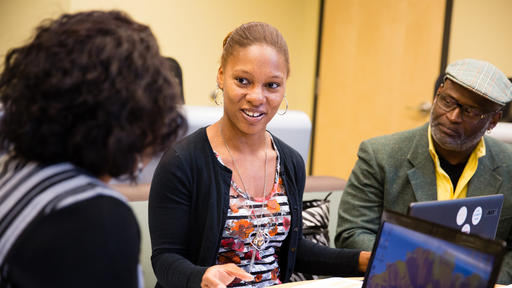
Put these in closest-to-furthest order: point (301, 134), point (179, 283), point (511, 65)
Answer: point (179, 283) < point (301, 134) < point (511, 65)

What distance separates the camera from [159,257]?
1301mm

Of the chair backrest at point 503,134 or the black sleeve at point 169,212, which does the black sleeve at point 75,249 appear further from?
the chair backrest at point 503,134

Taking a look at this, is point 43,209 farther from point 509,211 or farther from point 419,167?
point 509,211

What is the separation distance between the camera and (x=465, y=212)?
114 centimetres

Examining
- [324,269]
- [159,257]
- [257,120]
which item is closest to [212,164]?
[257,120]

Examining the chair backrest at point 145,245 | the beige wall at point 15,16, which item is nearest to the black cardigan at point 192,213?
the chair backrest at point 145,245

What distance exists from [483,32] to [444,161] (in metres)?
2.08

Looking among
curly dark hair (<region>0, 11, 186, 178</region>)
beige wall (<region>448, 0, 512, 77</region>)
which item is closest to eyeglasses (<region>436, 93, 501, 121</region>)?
curly dark hair (<region>0, 11, 186, 178</region>)

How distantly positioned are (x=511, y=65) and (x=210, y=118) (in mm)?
2462

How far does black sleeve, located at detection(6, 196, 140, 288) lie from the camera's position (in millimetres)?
641

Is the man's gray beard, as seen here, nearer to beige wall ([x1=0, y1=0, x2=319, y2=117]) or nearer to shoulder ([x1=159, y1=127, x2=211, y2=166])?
shoulder ([x1=159, y1=127, x2=211, y2=166])

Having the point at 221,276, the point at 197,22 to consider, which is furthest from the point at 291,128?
the point at 197,22

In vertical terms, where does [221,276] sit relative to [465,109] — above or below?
below

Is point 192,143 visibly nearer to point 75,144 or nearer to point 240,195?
point 240,195
